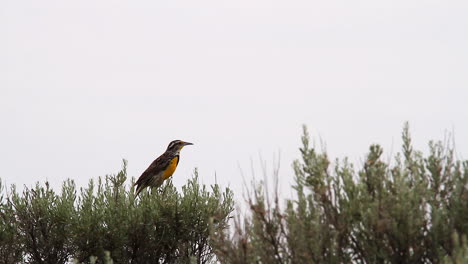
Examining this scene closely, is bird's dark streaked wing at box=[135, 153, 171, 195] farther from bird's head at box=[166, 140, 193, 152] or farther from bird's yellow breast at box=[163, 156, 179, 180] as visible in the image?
bird's head at box=[166, 140, 193, 152]

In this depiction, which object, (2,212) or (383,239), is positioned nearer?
(383,239)

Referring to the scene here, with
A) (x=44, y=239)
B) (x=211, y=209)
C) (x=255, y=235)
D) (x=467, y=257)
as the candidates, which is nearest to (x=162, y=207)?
(x=211, y=209)

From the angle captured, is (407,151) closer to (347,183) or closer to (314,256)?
(347,183)

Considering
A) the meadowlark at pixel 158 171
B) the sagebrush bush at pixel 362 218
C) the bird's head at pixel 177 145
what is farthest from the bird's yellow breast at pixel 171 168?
the sagebrush bush at pixel 362 218

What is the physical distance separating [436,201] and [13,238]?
7.55 m

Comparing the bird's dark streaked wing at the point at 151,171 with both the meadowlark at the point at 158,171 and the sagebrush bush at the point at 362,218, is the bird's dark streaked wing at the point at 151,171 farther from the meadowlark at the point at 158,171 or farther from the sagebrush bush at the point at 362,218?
the sagebrush bush at the point at 362,218

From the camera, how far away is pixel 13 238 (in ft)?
40.8

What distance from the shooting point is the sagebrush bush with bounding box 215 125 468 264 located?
22.8ft

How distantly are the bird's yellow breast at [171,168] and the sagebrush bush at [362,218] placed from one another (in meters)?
7.33

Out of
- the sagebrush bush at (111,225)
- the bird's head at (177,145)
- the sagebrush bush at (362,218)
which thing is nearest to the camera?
the sagebrush bush at (362,218)

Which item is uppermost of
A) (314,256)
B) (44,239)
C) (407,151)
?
(44,239)

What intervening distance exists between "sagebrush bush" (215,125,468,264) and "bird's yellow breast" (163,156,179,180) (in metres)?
7.33

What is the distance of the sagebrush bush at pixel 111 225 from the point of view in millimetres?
11930

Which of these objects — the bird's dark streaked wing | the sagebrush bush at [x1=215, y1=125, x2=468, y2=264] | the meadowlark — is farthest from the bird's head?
the sagebrush bush at [x1=215, y1=125, x2=468, y2=264]
